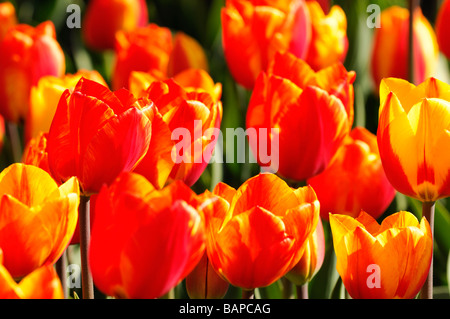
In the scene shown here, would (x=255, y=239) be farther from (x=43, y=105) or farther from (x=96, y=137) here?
(x=43, y=105)

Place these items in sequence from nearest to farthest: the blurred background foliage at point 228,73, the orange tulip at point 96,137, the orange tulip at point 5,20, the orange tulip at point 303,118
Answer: the orange tulip at point 96,137 → the orange tulip at point 303,118 → the blurred background foliage at point 228,73 → the orange tulip at point 5,20

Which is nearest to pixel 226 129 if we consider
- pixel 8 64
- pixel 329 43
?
pixel 329 43

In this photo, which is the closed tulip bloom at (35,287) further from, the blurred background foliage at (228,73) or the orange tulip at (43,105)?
the orange tulip at (43,105)

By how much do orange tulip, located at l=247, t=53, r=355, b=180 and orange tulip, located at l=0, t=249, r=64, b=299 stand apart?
0.31 m

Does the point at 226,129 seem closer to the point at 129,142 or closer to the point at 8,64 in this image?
the point at 8,64

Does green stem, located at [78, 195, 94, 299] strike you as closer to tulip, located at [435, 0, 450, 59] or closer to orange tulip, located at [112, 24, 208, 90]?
orange tulip, located at [112, 24, 208, 90]

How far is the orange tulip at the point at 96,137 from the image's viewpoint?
63 centimetres

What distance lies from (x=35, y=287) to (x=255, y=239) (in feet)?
0.52

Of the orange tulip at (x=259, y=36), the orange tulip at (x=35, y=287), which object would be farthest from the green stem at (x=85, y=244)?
the orange tulip at (x=259, y=36)

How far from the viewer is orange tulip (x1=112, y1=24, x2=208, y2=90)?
1196 mm

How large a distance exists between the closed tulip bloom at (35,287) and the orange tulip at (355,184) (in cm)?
39

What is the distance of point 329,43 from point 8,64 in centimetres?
44

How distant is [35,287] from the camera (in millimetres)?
522

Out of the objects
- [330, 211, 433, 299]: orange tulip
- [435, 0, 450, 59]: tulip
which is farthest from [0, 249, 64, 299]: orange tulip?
[435, 0, 450, 59]: tulip
